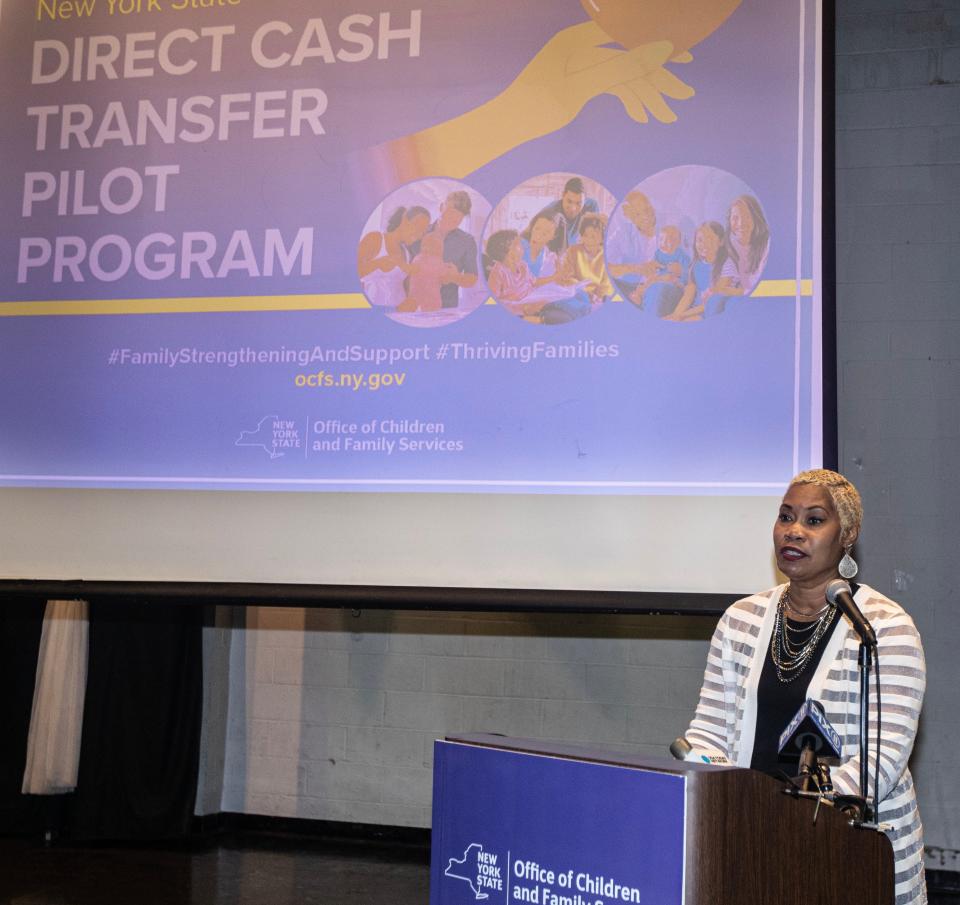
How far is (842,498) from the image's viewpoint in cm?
248

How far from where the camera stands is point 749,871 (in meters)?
1.73

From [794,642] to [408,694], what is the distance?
3399 millimetres

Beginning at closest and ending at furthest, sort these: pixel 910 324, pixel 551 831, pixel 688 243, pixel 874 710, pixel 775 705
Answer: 1. pixel 551 831
2. pixel 874 710
3. pixel 775 705
4. pixel 688 243
5. pixel 910 324

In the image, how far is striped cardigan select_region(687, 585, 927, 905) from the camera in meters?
2.20

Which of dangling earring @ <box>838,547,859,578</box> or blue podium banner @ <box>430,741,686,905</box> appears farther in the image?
dangling earring @ <box>838,547,859,578</box>

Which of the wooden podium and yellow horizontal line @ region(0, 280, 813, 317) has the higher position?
yellow horizontal line @ region(0, 280, 813, 317)

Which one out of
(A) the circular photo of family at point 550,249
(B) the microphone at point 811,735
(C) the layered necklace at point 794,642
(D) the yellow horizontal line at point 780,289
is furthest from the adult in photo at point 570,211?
(B) the microphone at point 811,735

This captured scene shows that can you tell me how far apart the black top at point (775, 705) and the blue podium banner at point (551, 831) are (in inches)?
25.7

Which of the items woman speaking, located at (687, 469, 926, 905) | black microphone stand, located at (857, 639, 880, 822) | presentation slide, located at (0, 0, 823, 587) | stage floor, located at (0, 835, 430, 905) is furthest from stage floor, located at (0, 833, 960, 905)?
black microphone stand, located at (857, 639, 880, 822)

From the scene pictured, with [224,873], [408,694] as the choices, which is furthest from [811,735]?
[408,694]

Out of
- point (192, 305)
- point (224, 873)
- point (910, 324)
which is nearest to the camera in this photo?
point (192, 305)

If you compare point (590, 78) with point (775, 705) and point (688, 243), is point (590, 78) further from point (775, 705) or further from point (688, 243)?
point (775, 705)

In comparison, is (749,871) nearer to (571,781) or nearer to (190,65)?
(571,781)

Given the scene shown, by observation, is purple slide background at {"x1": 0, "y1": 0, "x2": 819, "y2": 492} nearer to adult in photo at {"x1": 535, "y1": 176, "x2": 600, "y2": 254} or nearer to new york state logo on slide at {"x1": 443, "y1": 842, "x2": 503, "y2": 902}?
adult in photo at {"x1": 535, "y1": 176, "x2": 600, "y2": 254}
